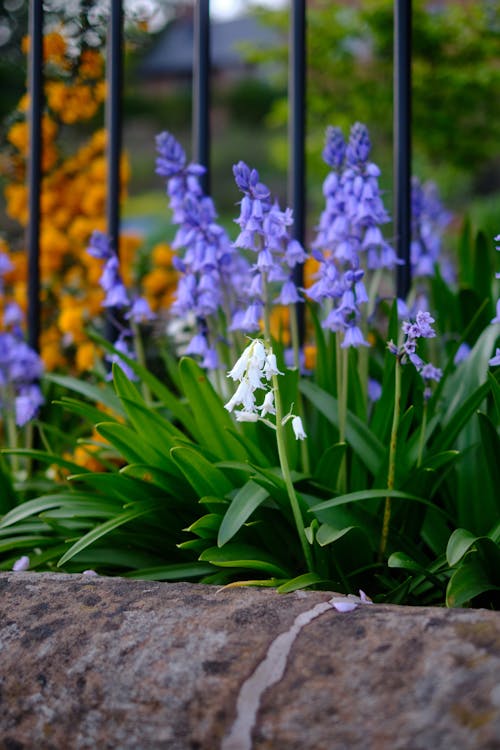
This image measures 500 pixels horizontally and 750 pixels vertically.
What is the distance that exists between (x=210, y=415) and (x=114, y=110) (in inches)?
41.1

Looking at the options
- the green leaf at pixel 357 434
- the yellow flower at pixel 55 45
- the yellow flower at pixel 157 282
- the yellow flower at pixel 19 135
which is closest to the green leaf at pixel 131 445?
the green leaf at pixel 357 434

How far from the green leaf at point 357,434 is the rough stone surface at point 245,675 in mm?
497

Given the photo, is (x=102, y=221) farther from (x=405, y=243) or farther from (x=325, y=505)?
(x=325, y=505)

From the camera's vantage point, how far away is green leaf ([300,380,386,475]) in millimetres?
1788

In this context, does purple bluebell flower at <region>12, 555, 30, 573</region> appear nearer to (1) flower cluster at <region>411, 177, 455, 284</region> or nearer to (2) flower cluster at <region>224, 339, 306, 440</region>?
(2) flower cluster at <region>224, 339, 306, 440</region>

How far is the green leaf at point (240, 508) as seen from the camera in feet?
5.01

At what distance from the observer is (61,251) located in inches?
152

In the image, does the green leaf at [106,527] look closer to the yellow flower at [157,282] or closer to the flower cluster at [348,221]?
the flower cluster at [348,221]

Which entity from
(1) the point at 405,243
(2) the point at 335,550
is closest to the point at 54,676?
(2) the point at 335,550

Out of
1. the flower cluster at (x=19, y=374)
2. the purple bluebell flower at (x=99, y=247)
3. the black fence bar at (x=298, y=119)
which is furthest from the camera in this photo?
the flower cluster at (x=19, y=374)

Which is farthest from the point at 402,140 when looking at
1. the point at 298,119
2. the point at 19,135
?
the point at 19,135

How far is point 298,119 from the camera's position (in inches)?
90.8

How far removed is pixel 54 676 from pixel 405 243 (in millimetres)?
1412

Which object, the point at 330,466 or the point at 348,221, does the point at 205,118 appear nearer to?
the point at 348,221
